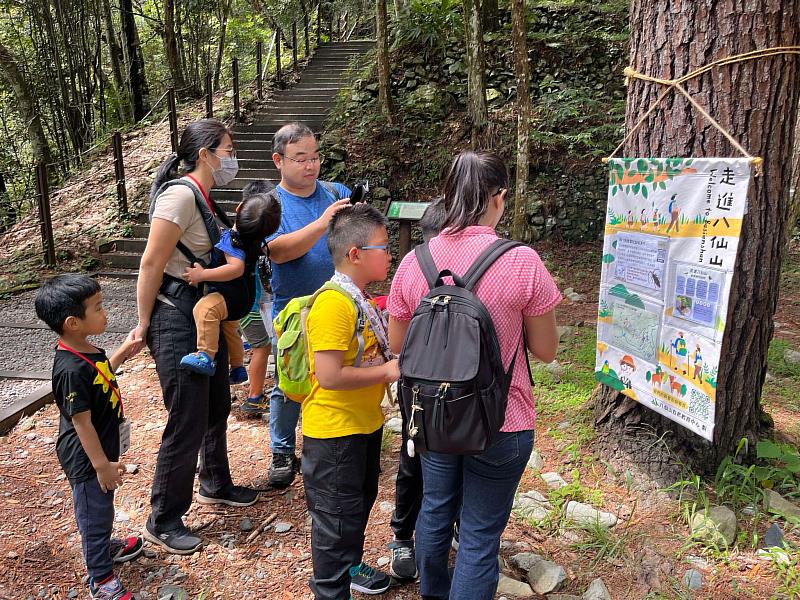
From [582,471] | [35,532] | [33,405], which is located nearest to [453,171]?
[582,471]

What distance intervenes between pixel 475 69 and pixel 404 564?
24.1 feet

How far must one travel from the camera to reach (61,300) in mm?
2102

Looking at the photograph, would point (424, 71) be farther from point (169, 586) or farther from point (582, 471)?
point (169, 586)

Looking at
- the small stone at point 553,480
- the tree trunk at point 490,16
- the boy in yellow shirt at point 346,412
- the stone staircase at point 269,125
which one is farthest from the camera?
the tree trunk at point 490,16

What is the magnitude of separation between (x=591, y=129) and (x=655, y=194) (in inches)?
246

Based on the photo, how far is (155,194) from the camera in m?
2.46

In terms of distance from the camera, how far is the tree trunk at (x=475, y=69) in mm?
7836

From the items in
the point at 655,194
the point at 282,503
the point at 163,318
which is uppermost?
the point at 655,194

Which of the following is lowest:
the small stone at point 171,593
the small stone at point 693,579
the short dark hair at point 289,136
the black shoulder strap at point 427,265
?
the small stone at point 171,593

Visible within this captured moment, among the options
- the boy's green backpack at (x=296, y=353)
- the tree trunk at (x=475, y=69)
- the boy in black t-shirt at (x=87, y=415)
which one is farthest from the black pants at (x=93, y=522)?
the tree trunk at (x=475, y=69)

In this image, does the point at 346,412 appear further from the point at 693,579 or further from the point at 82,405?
the point at 693,579

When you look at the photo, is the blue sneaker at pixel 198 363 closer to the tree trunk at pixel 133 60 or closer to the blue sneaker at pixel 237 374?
the blue sneaker at pixel 237 374

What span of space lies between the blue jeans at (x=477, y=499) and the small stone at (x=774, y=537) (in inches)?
52.1

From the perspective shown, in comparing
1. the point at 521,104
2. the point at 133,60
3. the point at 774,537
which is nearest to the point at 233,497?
the point at 774,537
